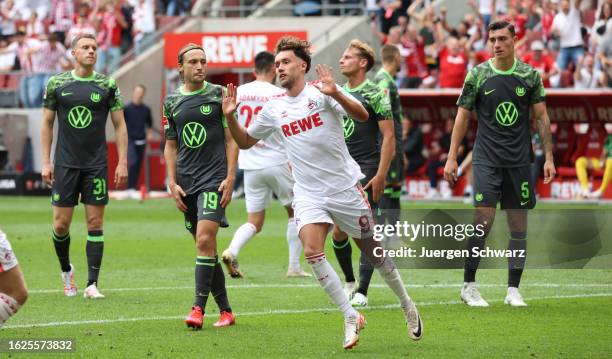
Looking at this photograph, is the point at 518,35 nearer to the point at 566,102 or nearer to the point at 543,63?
the point at 543,63

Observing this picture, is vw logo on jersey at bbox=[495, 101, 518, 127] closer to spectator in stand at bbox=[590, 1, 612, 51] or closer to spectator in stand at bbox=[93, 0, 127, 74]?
spectator in stand at bbox=[590, 1, 612, 51]

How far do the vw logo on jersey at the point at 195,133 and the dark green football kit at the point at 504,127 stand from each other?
8.15ft

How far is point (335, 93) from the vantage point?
8906mm

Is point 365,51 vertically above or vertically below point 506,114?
above

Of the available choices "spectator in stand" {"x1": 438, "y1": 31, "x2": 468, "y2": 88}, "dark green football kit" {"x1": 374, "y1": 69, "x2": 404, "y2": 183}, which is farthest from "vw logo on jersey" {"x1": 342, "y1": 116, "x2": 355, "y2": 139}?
"spectator in stand" {"x1": 438, "y1": 31, "x2": 468, "y2": 88}

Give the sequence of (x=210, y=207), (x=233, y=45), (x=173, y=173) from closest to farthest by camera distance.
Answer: (x=210, y=207) → (x=173, y=173) → (x=233, y=45)

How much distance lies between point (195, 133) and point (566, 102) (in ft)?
57.5

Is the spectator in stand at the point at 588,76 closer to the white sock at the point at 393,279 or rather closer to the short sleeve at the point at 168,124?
the short sleeve at the point at 168,124

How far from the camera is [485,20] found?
2934cm

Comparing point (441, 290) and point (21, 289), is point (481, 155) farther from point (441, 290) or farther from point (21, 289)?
point (21, 289)

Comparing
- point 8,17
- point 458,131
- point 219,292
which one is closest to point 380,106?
point 458,131

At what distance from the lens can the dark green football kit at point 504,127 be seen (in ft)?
37.5

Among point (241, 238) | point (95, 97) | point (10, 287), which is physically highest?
point (10, 287)

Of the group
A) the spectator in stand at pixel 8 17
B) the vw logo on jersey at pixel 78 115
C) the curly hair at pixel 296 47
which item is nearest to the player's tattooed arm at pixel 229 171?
the curly hair at pixel 296 47
